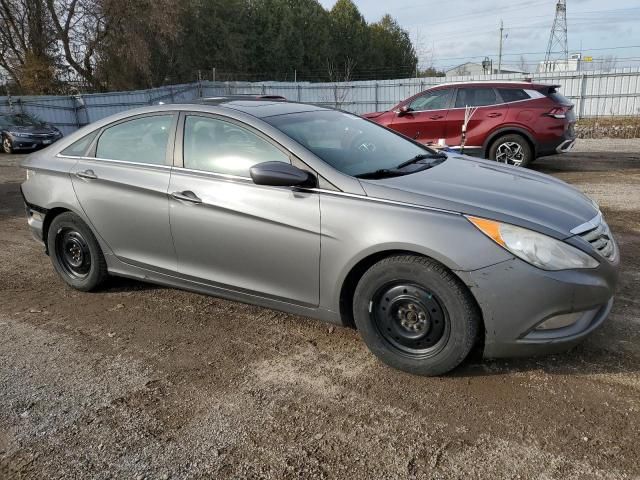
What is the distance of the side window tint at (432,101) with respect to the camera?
1005 centimetres

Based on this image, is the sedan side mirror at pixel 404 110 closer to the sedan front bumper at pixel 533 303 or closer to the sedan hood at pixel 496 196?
the sedan hood at pixel 496 196

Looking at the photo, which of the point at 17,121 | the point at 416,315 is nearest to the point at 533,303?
the point at 416,315

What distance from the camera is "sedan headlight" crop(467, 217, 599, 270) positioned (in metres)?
2.71

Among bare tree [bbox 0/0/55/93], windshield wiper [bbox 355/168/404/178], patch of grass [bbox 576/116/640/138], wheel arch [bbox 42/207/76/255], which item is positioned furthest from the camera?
bare tree [bbox 0/0/55/93]

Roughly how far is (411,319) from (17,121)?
709 inches

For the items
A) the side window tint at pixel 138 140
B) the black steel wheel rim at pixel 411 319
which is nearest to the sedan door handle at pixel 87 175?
the side window tint at pixel 138 140

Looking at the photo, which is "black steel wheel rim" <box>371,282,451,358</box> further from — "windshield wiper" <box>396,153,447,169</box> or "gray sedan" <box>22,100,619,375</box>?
"windshield wiper" <box>396,153,447,169</box>

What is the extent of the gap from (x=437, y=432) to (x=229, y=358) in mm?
1415

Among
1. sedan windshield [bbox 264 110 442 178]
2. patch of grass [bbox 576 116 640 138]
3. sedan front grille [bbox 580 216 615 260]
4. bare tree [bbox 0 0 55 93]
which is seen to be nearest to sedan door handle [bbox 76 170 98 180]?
sedan windshield [bbox 264 110 442 178]

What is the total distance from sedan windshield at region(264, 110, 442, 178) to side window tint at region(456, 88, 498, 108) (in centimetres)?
607

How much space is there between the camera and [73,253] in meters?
4.55

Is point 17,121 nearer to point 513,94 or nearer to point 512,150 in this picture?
point 513,94

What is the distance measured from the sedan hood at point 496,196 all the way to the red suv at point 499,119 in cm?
611

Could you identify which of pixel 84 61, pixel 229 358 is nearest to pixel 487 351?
pixel 229 358
